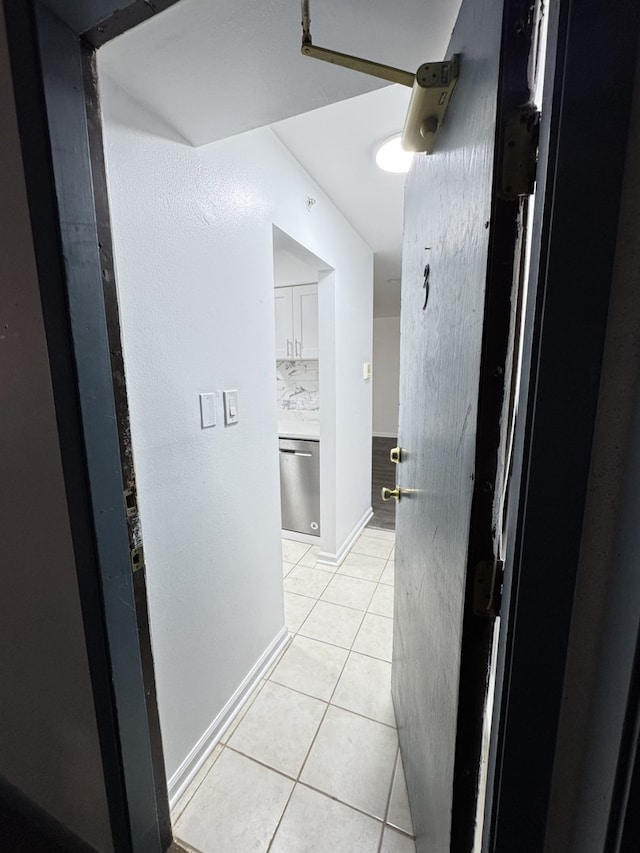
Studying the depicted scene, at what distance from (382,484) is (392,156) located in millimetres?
3230

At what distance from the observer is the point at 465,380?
0.58 metres

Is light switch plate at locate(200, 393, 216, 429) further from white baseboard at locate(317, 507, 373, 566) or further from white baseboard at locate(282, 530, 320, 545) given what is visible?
white baseboard at locate(282, 530, 320, 545)

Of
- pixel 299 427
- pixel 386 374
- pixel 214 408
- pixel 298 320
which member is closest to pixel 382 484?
pixel 299 427

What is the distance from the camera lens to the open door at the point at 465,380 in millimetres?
460

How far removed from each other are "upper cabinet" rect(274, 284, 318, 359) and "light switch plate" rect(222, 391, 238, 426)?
1674 millimetres

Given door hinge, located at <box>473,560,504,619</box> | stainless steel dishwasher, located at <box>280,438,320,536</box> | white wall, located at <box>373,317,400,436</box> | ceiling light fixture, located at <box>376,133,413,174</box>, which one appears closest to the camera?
door hinge, located at <box>473,560,504,619</box>

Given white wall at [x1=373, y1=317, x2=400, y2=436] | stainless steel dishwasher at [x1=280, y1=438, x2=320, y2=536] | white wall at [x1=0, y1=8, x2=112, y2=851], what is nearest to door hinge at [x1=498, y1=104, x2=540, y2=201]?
white wall at [x1=0, y1=8, x2=112, y2=851]

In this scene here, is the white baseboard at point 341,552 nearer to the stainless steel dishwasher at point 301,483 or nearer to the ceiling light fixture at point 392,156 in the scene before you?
the stainless steel dishwasher at point 301,483

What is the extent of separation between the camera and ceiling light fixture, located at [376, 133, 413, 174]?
1.53 meters

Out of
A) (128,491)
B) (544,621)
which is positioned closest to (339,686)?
(128,491)

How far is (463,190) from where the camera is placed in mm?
586

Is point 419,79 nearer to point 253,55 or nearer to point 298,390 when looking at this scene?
point 253,55

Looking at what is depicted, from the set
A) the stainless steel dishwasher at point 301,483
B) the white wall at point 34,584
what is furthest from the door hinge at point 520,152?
the stainless steel dishwasher at point 301,483

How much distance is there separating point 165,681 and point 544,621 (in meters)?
1.14
